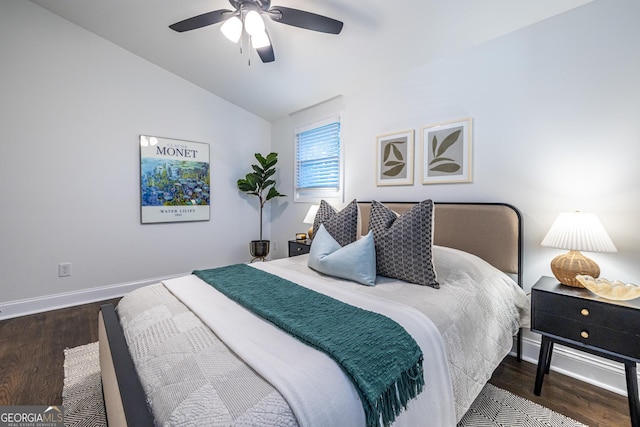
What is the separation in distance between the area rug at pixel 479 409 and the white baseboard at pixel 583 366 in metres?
0.28

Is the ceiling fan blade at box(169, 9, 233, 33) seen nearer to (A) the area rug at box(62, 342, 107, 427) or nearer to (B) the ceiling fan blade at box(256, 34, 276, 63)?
(B) the ceiling fan blade at box(256, 34, 276, 63)

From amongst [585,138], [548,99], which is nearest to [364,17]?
[548,99]

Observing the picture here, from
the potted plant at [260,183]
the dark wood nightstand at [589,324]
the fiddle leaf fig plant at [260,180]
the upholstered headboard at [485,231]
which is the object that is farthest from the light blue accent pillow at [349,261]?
the fiddle leaf fig plant at [260,180]

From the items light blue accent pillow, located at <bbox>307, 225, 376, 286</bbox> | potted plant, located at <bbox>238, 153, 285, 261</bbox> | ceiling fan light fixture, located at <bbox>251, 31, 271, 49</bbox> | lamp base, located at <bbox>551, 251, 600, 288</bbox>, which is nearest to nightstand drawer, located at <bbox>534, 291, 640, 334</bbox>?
lamp base, located at <bbox>551, 251, 600, 288</bbox>

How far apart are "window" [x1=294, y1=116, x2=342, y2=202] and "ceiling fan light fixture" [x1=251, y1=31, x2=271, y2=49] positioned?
1455 millimetres

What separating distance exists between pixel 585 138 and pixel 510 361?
63.8 inches

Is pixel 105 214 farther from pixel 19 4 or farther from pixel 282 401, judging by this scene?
pixel 282 401

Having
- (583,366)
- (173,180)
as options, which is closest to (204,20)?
(173,180)

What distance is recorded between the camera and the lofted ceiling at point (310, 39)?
1940 millimetres

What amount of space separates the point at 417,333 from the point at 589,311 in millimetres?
1065

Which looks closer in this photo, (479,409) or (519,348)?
(479,409)

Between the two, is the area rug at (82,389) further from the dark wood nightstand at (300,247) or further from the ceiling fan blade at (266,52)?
the ceiling fan blade at (266,52)

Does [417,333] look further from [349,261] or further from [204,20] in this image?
[204,20]

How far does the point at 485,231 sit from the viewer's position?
207 centimetres
